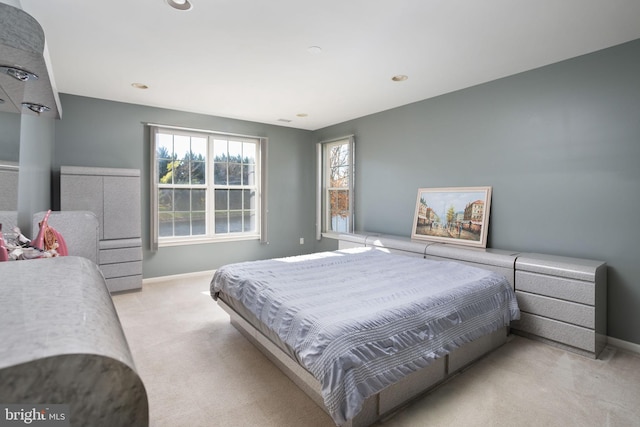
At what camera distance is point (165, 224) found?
4.93 m

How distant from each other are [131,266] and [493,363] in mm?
4162

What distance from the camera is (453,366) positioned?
2.35 metres

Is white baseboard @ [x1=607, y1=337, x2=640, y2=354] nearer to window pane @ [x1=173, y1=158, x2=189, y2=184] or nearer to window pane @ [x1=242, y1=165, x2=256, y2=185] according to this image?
window pane @ [x1=242, y1=165, x2=256, y2=185]

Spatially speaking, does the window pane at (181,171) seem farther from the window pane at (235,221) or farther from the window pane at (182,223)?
the window pane at (235,221)

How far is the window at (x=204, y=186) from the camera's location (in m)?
4.87

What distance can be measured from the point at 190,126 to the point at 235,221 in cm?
165

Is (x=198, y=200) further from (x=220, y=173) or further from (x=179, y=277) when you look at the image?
(x=179, y=277)

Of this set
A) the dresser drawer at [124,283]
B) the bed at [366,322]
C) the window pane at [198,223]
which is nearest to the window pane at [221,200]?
the window pane at [198,223]

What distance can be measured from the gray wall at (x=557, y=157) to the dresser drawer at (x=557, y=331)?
1.62 feet

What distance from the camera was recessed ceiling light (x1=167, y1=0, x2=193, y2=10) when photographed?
2182 millimetres

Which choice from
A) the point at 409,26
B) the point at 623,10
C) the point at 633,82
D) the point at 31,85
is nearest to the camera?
the point at 31,85

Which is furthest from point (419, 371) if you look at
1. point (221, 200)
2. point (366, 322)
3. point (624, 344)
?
point (221, 200)

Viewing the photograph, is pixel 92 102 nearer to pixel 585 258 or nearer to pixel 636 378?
pixel 585 258

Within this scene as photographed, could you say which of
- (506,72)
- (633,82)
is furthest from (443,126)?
(633,82)
